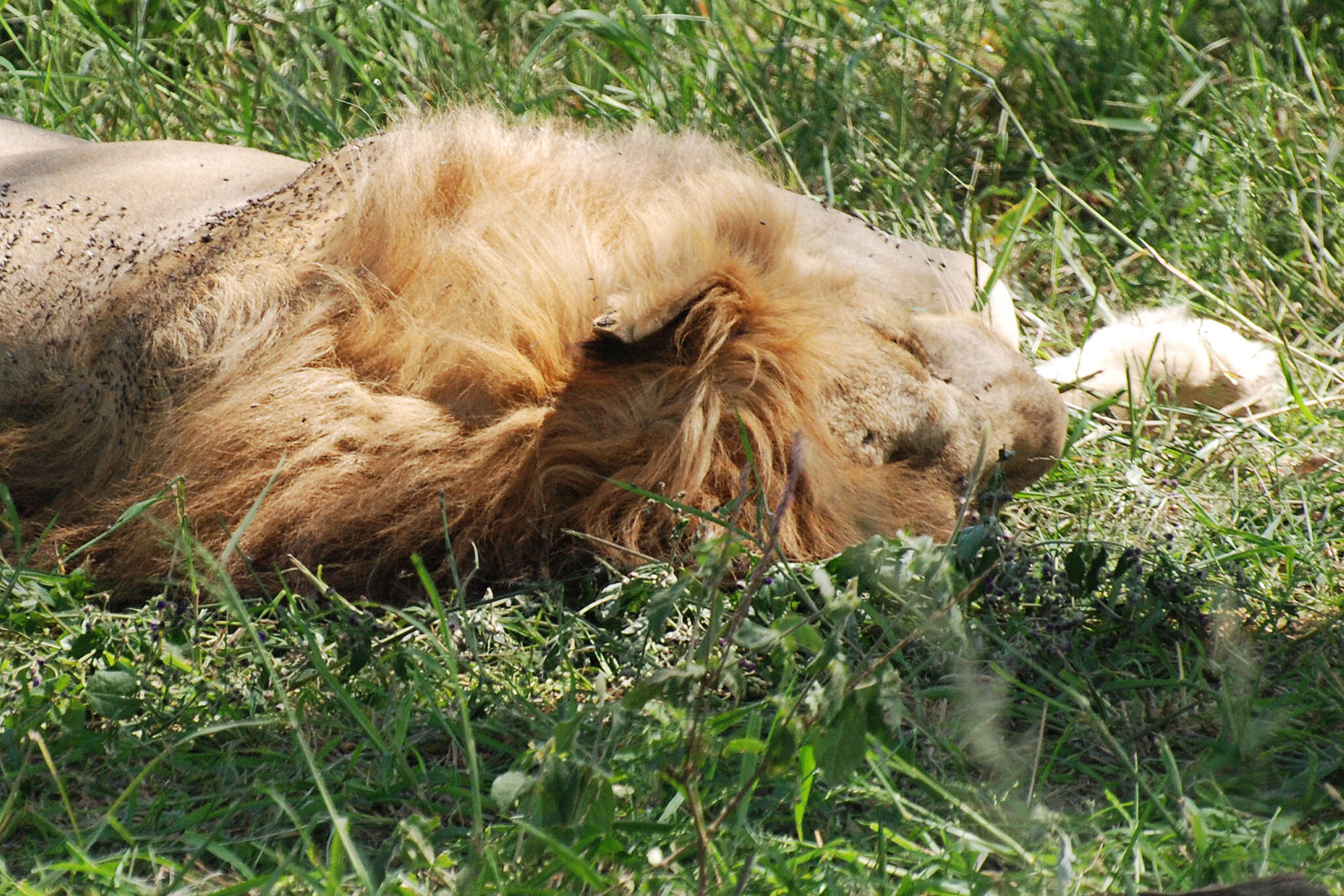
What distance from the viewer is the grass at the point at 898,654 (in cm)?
173

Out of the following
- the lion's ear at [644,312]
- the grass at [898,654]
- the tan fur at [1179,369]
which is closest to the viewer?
the grass at [898,654]

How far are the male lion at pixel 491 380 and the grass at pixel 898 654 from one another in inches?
5.6

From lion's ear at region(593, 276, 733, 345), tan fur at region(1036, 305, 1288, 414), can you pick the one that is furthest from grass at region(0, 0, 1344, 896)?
lion's ear at region(593, 276, 733, 345)

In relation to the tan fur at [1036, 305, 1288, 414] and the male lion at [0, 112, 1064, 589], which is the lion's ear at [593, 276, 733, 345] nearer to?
the male lion at [0, 112, 1064, 589]

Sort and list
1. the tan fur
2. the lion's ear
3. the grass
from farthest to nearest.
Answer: the tan fur → the lion's ear → the grass

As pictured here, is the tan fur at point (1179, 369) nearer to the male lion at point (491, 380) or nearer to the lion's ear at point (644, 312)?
the male lion at point (491, 380)

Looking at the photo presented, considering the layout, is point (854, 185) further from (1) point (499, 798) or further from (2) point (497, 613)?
(1) point (499, 798)

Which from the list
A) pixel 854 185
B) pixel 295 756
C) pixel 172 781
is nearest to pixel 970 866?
pixel 295 756

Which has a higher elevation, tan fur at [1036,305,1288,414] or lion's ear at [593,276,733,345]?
lion's ear at [593,276,733,345]

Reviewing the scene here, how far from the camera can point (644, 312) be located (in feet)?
7.64

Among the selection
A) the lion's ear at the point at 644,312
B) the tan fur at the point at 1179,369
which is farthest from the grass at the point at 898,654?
the lion's ear at the point at 644,312

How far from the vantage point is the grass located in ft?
5.66

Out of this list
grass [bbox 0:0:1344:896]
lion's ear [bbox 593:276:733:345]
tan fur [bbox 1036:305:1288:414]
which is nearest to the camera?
grass [bbox 0:0:1344:896]

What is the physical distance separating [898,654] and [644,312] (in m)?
0.71
